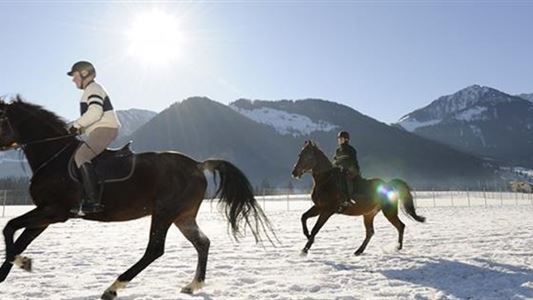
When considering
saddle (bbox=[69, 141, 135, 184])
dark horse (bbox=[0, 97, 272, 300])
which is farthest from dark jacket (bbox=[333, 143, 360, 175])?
saddle (bbox=[69, 141, 135, 184])

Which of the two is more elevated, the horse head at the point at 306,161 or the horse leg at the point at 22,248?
the horse head at the point at 306,161

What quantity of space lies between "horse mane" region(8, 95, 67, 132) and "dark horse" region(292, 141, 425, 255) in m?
6.64

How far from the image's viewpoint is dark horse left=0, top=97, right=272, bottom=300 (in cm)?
653

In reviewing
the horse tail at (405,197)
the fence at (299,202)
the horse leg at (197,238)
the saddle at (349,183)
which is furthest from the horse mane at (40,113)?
the fence at (299,202)

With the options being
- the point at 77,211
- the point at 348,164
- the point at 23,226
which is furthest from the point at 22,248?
the point at 348,164

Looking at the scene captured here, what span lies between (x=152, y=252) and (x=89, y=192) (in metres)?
1.26

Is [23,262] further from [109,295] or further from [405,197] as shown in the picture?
[405,197]

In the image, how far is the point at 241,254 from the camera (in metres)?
11.8

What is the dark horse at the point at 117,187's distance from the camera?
257 inches

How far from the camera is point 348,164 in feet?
41.1

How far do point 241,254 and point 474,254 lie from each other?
18.4 feet

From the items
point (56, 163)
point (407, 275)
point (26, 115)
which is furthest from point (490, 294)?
point (26, 115)

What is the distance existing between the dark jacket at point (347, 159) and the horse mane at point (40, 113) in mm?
7416

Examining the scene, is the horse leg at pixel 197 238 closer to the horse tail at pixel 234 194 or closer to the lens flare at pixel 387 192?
the horse tail at pixel 234 194
